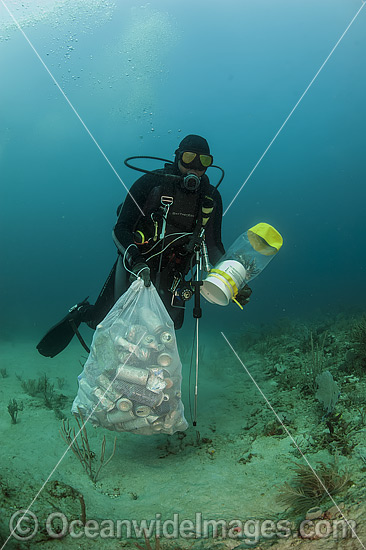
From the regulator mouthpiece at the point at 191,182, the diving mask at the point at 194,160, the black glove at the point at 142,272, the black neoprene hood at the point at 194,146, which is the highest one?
the black neoprene hood at the point at 194,146

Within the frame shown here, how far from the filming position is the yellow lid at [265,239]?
2.94 metres

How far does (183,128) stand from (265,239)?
170 feet

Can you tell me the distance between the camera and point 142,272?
2830 millimetres

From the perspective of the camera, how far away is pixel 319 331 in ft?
21.3

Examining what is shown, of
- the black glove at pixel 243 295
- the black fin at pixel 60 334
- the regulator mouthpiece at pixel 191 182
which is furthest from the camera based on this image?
the black fin at pixel 60 334

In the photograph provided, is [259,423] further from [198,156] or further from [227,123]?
[227,123]

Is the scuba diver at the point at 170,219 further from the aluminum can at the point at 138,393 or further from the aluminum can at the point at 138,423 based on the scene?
the aluminum can at the point at 138,423

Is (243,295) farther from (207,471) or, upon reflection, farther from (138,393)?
(207,471)

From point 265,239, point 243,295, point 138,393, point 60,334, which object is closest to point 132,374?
point 138,393

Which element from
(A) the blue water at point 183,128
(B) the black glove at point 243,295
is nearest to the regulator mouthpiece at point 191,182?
(B) the black glove at point 243,295

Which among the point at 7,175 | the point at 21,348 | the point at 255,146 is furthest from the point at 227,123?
the point at 21,348

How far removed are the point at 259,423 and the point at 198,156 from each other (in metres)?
2.99
